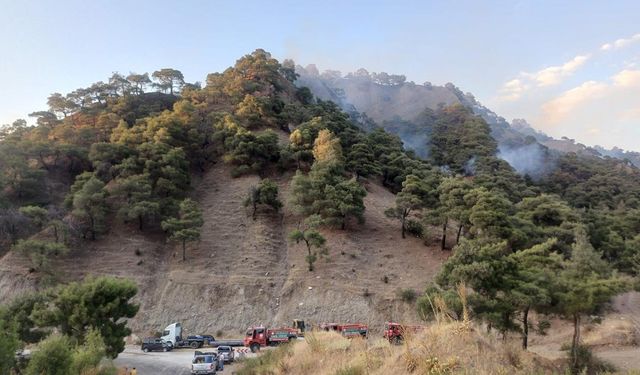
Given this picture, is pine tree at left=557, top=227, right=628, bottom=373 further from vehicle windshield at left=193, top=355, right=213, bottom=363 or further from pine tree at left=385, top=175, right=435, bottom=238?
vehicle windshield at left=193, top=355, right=213, bottom=363

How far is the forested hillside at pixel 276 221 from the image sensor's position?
2319 centimetres

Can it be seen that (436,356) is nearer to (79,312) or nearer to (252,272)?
(79,312)

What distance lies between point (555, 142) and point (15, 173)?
163178 millimetres

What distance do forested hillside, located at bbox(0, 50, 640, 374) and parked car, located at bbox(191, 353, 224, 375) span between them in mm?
9617

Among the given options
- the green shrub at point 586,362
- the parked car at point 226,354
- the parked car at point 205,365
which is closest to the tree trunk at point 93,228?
the parked car at point 226,354

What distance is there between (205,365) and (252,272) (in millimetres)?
13772

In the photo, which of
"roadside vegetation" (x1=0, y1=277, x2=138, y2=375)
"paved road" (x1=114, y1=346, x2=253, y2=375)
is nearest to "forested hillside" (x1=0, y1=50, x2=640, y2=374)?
"paved road" (x1=114, y1=346, x2=253, y2=375)

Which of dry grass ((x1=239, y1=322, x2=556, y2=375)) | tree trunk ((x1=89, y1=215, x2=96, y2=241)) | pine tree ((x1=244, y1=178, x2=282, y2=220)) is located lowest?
tree trunk ((x1=89, y1=215, x2=96, y2=241))

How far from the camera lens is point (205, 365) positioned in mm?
19719

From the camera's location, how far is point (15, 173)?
123 ft

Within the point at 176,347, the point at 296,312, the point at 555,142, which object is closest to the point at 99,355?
the point at 176,347

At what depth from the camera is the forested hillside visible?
23.2 m

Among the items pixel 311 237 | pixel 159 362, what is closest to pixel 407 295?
pixel 311 237

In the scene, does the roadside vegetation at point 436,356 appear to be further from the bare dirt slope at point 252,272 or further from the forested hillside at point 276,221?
the bare dirt slope at point 252,272
